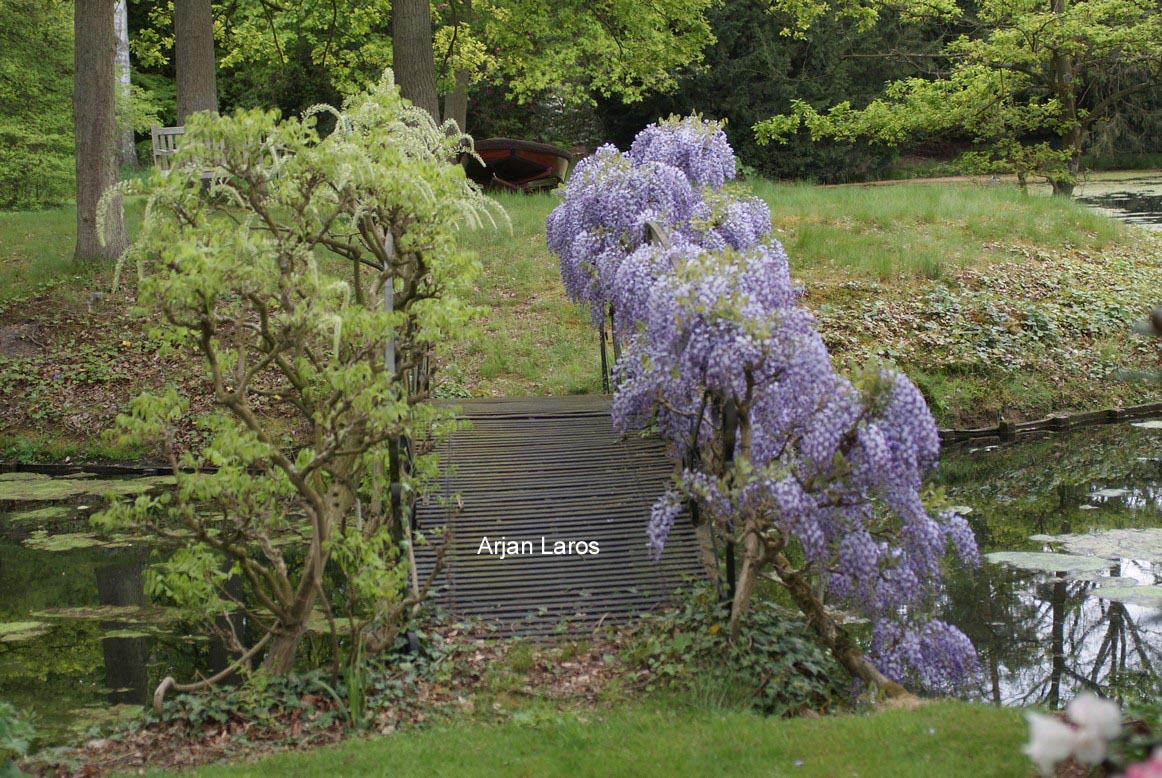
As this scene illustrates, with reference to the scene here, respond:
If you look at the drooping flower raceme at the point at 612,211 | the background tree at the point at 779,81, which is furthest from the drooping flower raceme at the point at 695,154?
the background tree at the point at 779,81

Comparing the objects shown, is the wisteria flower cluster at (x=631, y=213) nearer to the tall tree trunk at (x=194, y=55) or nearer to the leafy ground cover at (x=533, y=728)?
the leafy ground cover at (x=533, y=728)

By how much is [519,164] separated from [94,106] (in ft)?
27.3

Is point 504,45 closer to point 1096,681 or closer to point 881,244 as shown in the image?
point 881,244

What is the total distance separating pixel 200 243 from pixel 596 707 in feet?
7.97

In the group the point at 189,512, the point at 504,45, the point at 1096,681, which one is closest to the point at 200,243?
the point at 189,512

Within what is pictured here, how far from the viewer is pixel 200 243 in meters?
4.45

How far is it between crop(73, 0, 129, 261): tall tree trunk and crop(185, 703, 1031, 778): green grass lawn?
9515mm

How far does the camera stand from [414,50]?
12.8m

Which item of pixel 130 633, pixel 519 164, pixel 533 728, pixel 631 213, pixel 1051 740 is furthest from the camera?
pixel 519 164

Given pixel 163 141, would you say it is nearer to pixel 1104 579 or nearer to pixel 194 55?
pixel 194 55

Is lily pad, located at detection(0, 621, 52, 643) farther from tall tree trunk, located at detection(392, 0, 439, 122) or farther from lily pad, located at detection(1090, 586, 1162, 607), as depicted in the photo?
tall tree trunk, located at detection(392, 0, 439, 122)

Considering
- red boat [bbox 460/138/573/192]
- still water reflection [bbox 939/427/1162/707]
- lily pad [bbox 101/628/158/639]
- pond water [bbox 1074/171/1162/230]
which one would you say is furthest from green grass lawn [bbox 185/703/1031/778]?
pond water [bbox 1074/171/1162/230]

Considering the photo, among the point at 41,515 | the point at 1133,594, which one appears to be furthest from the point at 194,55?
the point at 1133,594

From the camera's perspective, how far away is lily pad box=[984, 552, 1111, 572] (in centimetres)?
658
